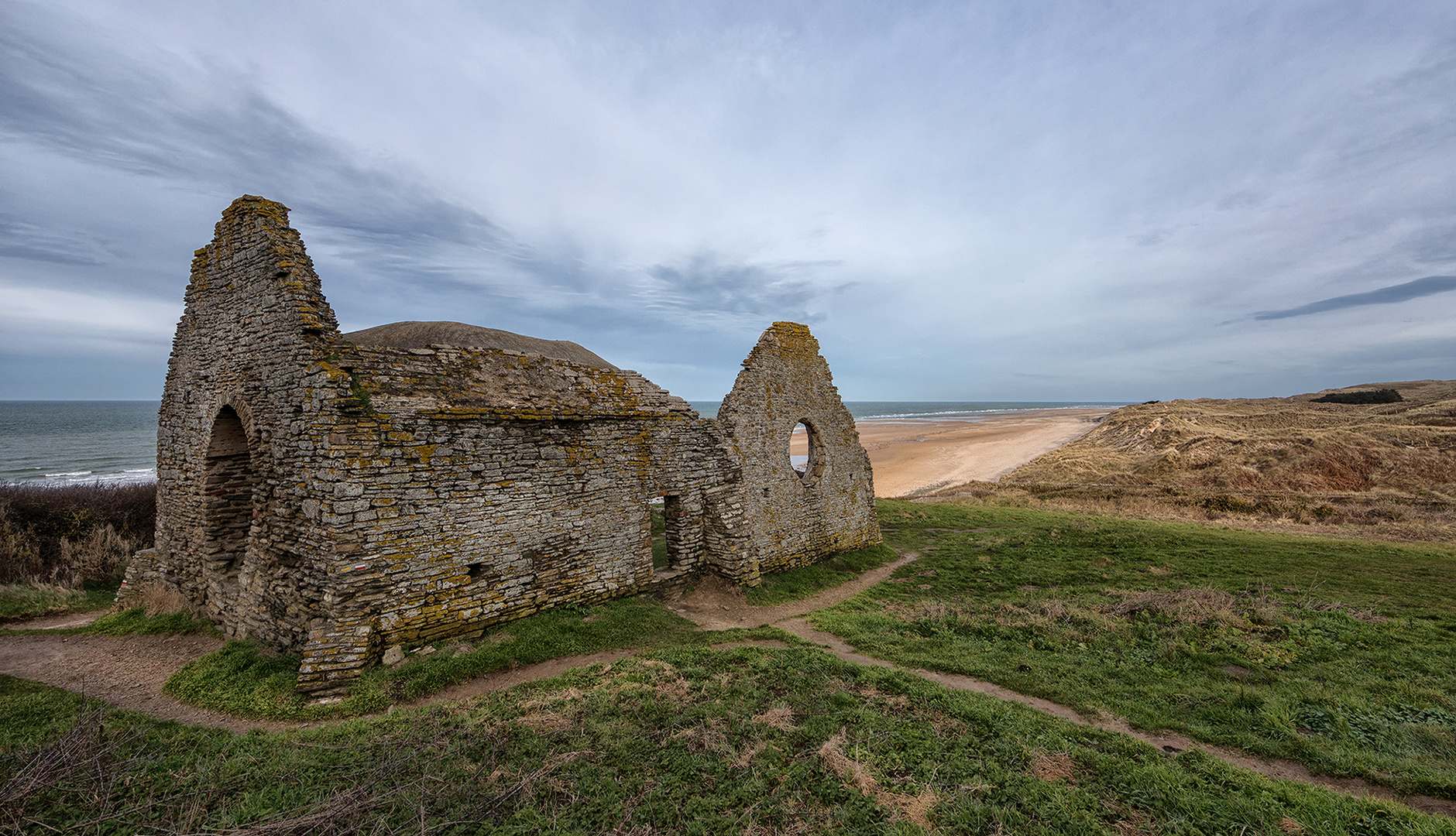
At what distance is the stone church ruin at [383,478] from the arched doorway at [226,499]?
30 mm

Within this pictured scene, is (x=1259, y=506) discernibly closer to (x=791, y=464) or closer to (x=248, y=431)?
(x=791, y=464)

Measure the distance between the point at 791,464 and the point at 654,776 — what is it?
1020cm

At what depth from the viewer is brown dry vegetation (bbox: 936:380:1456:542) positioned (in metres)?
20.4

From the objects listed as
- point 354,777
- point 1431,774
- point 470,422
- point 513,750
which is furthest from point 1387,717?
point 470,422

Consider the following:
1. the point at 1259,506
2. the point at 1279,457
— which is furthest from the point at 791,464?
the point at 1279,457

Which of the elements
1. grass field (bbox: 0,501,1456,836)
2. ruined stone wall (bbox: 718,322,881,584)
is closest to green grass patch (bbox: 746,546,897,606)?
ruined stone wall (bbox: 718,322,881,584)

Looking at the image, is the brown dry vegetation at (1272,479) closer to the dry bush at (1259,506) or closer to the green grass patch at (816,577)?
the dry bush at (1259,506)

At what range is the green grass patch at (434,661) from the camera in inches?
279

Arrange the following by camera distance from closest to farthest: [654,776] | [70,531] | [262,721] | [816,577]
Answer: [654,776], [262,721], [816,577], [70,531]

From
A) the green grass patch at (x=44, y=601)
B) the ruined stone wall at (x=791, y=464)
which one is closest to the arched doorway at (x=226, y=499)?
the green grass patch at (x=44, y=601)

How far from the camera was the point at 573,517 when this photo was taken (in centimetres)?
1026

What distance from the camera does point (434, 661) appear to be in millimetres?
7844

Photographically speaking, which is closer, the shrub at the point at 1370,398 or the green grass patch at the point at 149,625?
the green grass patch at the point at 149,625

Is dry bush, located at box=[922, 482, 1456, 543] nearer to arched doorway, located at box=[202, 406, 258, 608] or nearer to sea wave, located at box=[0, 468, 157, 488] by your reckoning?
arched doorway, located at box=[202, 406, 258, 608]
